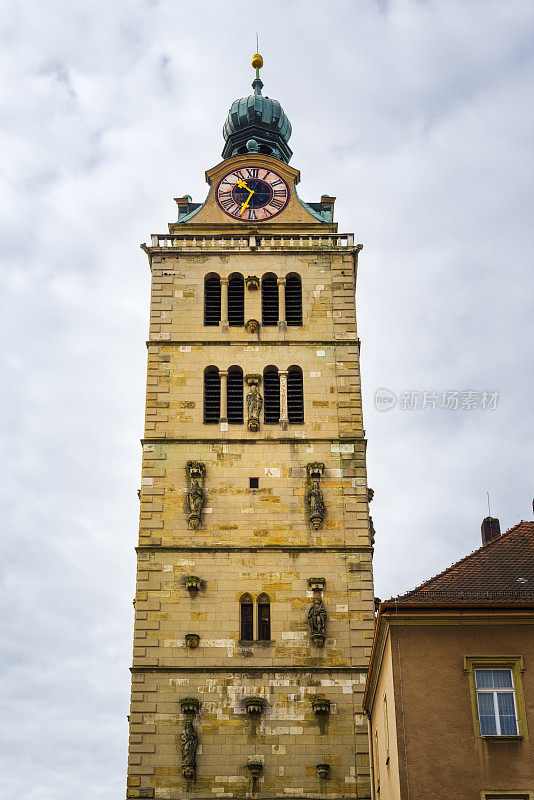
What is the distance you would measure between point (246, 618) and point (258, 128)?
21.1 meters

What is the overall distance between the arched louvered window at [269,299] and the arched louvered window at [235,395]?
206cm

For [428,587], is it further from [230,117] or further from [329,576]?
[230,117]

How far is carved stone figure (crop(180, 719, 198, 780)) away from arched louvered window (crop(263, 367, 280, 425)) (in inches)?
367

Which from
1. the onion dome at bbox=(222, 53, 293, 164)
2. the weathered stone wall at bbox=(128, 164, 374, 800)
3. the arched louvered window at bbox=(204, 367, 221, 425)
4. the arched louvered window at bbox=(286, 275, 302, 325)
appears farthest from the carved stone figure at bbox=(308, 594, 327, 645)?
the onion dome at bbox=(222, 53, 293, 164)

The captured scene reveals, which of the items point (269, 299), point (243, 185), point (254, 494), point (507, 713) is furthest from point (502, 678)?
point (243, 185)

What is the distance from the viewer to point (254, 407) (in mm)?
36031

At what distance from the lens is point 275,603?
108 ft

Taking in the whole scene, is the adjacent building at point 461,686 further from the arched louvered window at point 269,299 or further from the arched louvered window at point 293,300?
the arched louvered window at point 269,299

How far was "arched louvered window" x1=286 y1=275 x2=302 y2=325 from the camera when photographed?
1513 inches

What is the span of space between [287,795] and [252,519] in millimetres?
7471

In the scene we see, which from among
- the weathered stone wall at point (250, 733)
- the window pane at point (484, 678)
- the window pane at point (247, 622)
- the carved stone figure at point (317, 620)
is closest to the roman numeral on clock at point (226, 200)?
the window pane at point (247, 622)

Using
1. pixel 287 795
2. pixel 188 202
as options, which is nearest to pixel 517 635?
pixel 287 795

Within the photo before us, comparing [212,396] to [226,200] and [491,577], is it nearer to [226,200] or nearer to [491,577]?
[226,200]

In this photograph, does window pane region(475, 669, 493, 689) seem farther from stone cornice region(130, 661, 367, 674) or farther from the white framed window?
stone cornice region(130, 661, 367, 674)
